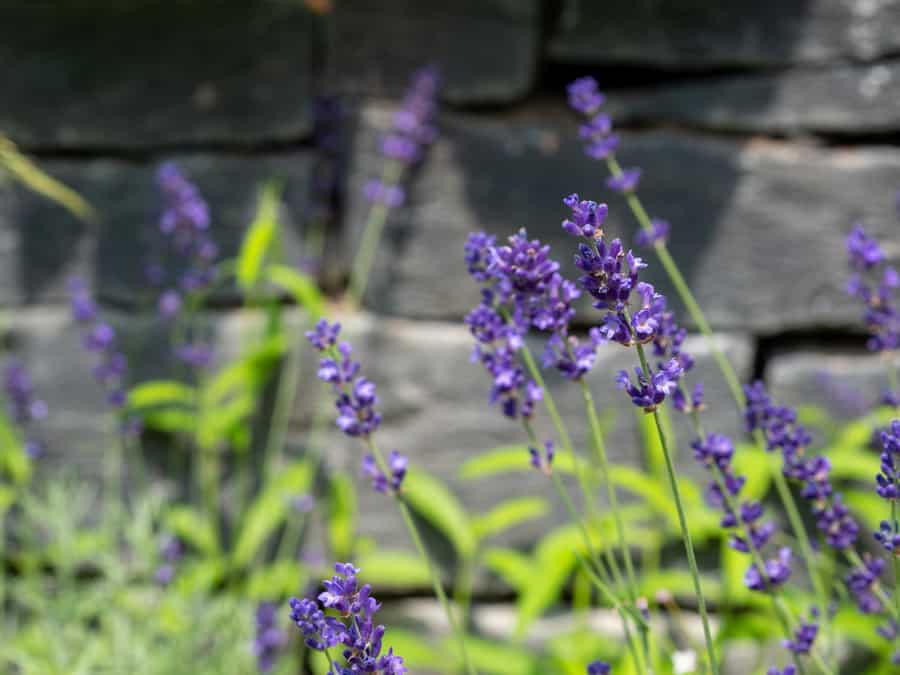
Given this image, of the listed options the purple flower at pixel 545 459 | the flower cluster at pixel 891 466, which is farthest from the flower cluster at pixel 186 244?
the flower cluster at pixel 891 466

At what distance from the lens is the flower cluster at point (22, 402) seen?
2078mm

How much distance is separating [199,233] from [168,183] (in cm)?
23

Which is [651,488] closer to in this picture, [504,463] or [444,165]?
[504,463]

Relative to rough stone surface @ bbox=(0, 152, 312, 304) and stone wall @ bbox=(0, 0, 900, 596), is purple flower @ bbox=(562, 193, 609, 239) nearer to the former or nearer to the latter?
stone wall @ bbox=(0, 0, 900, 596)

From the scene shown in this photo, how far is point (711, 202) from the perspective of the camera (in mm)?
2021

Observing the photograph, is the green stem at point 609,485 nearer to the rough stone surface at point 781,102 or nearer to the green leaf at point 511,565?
the green leaf at point 511,565

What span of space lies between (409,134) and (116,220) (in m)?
0.77

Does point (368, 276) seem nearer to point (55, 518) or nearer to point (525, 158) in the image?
point (525, 158)

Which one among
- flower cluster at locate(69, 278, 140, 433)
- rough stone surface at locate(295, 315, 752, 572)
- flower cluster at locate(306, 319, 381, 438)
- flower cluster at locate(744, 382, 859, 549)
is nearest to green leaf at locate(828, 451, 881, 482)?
rough stone surface at locate(295, 315, 752, 572)

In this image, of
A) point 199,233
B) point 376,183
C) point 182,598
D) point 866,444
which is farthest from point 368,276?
point 866,444

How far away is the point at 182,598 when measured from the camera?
6.45 ft

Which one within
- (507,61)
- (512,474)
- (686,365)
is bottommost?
(686,365)

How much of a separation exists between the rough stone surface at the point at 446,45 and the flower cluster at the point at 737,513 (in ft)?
4.23

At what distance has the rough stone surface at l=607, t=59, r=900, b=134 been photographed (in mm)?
1976
